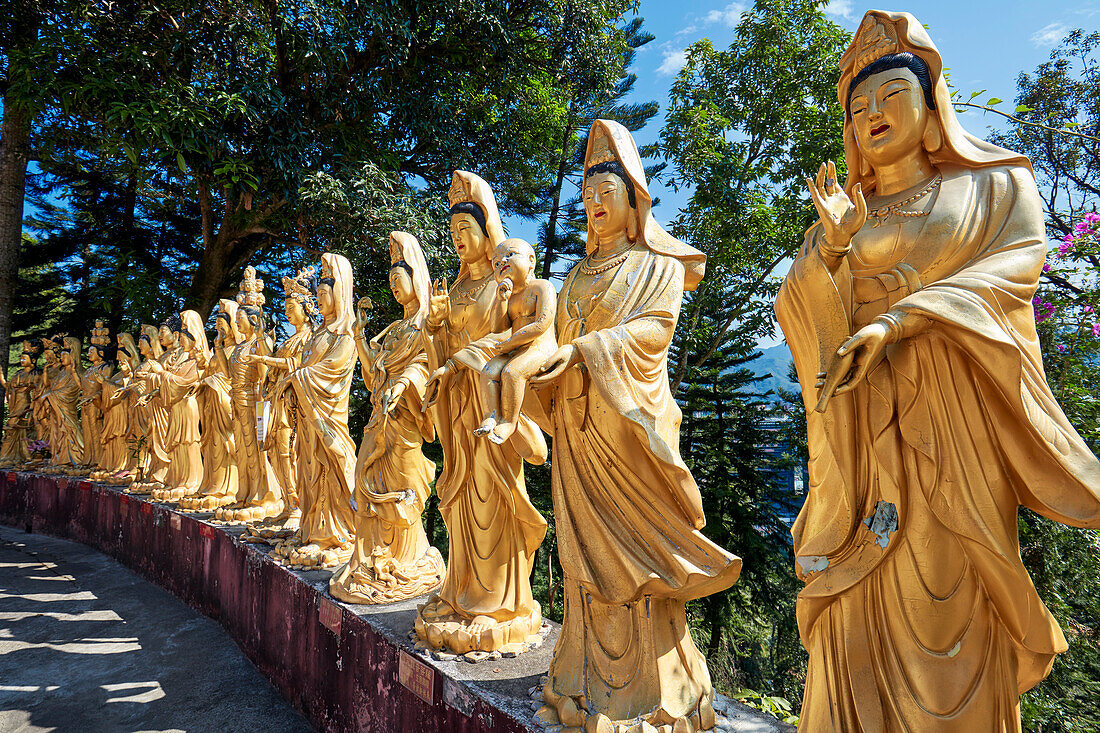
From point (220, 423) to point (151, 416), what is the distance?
2398mm

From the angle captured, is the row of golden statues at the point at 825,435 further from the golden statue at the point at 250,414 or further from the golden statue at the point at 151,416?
the golden statue at the point at 151,416

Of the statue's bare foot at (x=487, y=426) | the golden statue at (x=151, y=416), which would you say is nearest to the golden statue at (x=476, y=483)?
the statue's bare foot at (x=487, y=426)

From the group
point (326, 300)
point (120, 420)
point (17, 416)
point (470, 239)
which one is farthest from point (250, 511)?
point (17, 416)

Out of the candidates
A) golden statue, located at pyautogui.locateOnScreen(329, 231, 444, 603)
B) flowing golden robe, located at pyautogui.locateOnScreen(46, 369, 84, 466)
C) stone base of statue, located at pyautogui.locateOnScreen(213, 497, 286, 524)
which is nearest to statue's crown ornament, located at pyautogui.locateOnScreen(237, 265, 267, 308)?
stone base of statue, located at pyautogui.locateOnScreen(213, 497, 286, 524)

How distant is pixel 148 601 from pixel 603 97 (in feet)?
36.9

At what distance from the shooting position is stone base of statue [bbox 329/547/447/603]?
4.04 m

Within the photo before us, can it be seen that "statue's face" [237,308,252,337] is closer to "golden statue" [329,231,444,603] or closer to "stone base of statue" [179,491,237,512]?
"stone base of statue" [179,491,237,512]

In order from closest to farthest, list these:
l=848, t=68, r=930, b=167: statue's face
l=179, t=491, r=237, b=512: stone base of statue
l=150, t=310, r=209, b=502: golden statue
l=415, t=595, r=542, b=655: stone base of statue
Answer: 1. l=848, t=68, r=930, b=167: statue's face
2. l=415, t=595, r=542, b=655: stone base of statue
3. l=179, t=491, r=237, b=512: stone base of statue
4. l=150, t=310, r=209, b=502: golden statue

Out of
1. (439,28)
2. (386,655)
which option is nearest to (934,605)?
(386,655)

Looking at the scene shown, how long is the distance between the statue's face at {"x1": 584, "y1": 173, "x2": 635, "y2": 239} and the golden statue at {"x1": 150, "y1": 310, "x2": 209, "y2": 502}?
7.71m

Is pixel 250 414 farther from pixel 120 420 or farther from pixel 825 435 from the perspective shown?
pixel 825 435

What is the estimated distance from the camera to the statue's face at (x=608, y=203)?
2617 mm

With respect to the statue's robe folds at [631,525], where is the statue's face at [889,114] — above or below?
above

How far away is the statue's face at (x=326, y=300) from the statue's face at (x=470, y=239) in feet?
6.85
